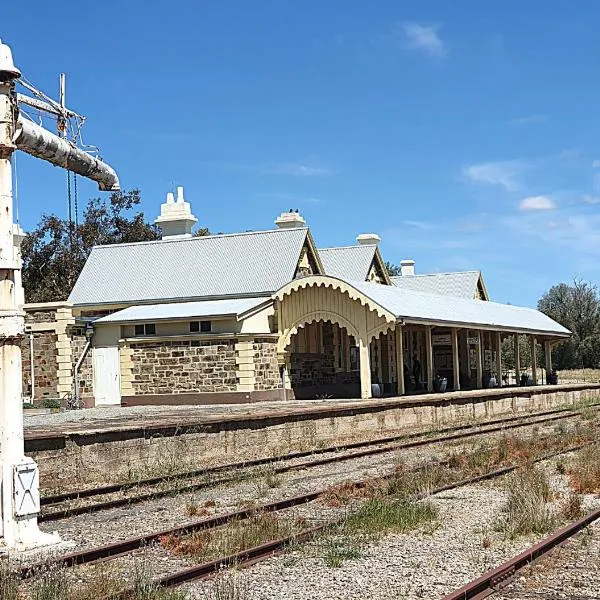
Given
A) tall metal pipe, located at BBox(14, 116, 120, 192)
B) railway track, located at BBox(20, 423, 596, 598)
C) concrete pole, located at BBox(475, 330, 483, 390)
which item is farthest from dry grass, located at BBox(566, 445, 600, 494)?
concrete pole, located at BBox(475, 330, 483, 390)

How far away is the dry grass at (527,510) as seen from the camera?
923 centimetres

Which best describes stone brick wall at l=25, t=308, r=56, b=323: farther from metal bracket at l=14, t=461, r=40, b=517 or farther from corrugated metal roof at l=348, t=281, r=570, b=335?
metal bracket at l=14, t=461, r=40, b=517

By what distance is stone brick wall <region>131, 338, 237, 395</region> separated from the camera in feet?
94.1

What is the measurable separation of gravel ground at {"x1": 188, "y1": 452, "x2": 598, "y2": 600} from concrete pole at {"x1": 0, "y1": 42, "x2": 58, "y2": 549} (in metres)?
2.34

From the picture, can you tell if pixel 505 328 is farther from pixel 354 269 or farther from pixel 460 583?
pixel 460 583

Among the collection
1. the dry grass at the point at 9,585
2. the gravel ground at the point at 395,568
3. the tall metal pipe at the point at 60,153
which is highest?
the tall metal pipe at the point at 60,153

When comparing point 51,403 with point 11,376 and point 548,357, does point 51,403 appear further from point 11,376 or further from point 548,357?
point 548,357

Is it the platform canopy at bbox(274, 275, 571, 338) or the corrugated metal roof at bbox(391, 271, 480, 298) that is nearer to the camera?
the platform canopy at bbox(274, 275, 571, 338)

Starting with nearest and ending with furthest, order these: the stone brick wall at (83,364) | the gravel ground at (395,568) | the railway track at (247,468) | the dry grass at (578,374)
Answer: the gravel ground at (395,568), the railway track at (247,468), the stone brick wall at (83,364), the dry grass at (578,374)

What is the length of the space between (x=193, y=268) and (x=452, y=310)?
8.85 meters

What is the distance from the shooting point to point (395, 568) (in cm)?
785

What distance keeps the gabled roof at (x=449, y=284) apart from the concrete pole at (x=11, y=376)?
36.4 meters

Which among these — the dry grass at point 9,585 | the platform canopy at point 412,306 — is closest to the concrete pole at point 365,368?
the platform canopy at point 412,306

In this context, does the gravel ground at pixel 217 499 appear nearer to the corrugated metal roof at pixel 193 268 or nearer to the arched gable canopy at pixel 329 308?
the arched gable canopy at pixel 329 308
